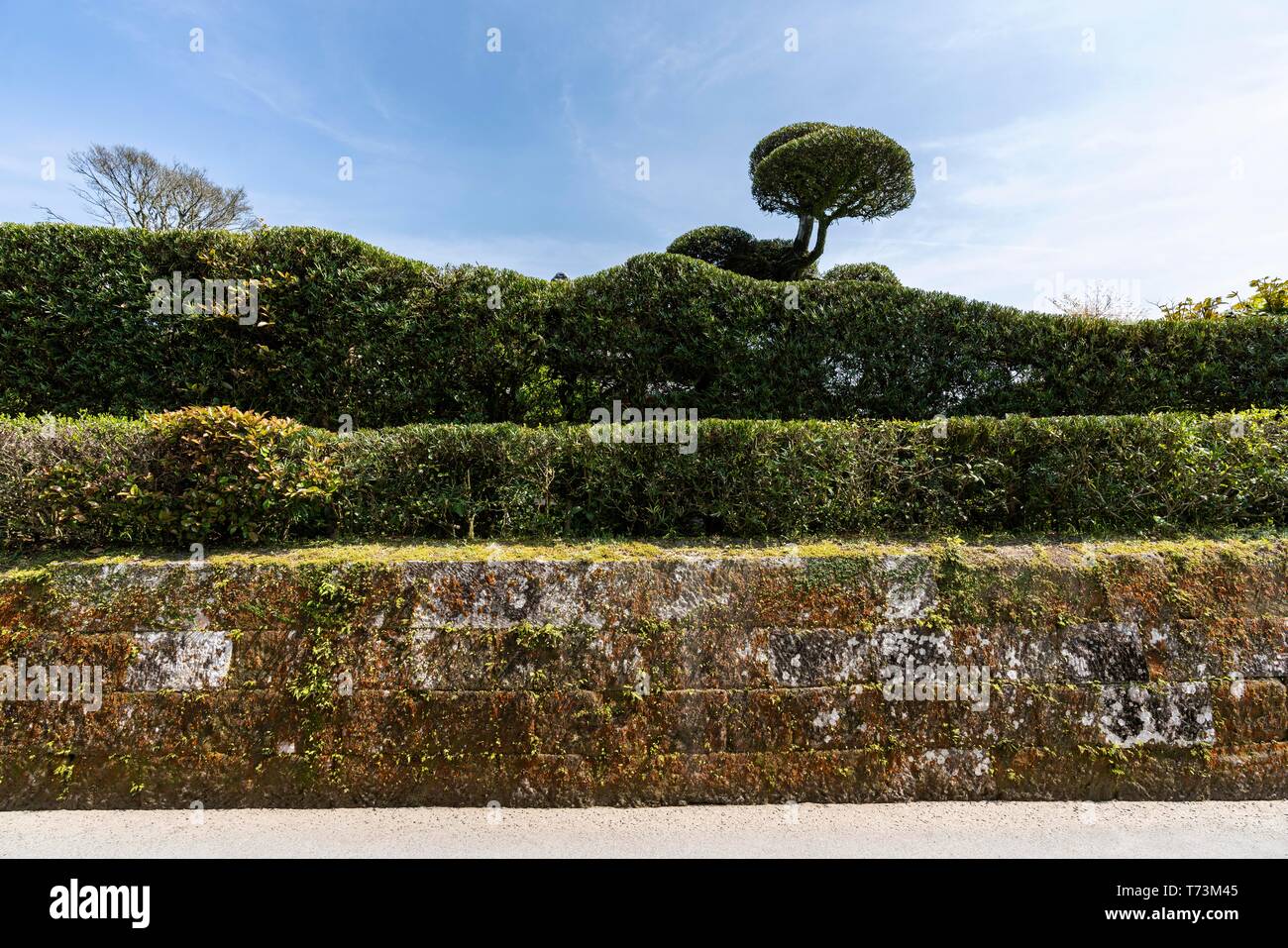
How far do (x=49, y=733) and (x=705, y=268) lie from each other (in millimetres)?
5925

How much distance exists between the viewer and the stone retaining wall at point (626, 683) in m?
3.27

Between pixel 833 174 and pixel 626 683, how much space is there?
11053mm

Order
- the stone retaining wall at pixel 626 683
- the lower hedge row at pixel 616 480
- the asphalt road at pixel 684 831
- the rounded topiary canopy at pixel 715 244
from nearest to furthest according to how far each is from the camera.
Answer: the asphalt road at pixel 684 831 < the stone retaining wall at pixel 626 683 < the lower hedge row at pixel 616 480 < the rounded topiary canopy at pixel 715 244

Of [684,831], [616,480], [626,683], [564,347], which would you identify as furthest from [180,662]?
[564,347]

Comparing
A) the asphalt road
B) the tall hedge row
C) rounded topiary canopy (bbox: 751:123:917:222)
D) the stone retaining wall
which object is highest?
rounded topiary canopy (bbox: 751:123:917:222)

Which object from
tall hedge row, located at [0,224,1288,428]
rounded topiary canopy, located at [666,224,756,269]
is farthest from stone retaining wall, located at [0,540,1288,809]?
rounded topiary canopy, located at [666,224,756,269]

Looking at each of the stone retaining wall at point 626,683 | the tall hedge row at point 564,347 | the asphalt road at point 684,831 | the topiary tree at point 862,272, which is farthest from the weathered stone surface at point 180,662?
the topiary tree at point 862,272

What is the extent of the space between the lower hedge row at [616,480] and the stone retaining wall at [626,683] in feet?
1.58

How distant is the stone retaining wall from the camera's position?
3266mm

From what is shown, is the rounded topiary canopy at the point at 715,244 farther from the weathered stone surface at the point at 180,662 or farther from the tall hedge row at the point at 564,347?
the weathered stone surface at the point at 180,662

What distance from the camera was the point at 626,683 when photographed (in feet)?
10.9

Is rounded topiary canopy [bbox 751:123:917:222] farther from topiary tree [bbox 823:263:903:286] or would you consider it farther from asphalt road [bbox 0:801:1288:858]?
asphalt road [bbox 0:801:1288:858]

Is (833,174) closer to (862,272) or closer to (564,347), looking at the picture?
(862,272)

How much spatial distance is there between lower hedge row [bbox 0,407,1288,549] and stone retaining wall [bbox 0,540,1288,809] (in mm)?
482
